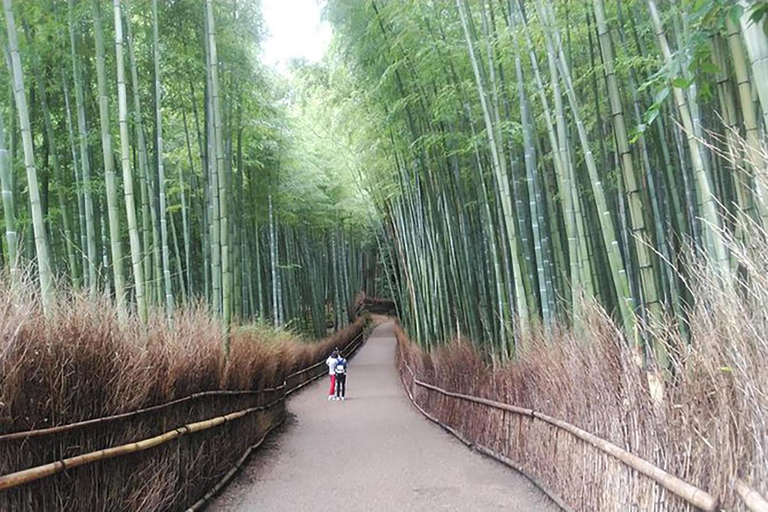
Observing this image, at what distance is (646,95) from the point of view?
16.0 ft

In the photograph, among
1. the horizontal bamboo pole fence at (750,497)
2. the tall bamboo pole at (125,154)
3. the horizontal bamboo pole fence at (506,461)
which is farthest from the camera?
the tall bamboo pole at (125,154)

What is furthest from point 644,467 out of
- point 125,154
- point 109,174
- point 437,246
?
point 437,246

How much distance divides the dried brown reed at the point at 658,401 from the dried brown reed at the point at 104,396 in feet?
6.49

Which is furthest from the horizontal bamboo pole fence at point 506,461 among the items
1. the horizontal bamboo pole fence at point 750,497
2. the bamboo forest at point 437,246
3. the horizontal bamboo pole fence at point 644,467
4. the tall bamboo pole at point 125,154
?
the tall bamboo pole at point 125,154

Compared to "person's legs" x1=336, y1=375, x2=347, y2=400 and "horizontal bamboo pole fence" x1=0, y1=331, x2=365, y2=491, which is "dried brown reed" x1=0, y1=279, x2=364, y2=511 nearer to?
"horizontal bamboo pole fence" x1=0, y1=331, x2=365, y2=491

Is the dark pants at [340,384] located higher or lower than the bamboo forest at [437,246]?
lower

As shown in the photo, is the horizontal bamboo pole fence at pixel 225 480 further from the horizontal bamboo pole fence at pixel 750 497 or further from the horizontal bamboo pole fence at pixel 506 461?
the horizontal bamboo pole fence at pixel 750 497

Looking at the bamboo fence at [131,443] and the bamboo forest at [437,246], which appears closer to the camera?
the bamboo fence at [131,443]

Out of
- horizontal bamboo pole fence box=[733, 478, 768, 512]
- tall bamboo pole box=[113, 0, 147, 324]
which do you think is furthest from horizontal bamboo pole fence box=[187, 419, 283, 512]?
horizontal bamboo pole fence box=[733, 478, 768, 512]

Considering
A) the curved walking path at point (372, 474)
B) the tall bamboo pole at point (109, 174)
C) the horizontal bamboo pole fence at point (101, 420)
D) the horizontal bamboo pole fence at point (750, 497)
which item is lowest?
the curved walking path at point (372, 474)

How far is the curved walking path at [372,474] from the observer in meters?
3.79

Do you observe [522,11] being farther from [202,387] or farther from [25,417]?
[25,417]

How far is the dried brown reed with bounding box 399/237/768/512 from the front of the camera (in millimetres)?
1620

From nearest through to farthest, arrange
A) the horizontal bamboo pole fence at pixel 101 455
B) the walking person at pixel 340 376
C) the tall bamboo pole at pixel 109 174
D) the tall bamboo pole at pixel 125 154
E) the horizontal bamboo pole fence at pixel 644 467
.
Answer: the horizontal bamboo pole fence at pixel 644 467, the horizontal bamboo pole fence at pixel 101 455, the tall bamboo pole at pixel 109 174, the tall bamboo pole at pixel 125 154, the walking person at pixel 340 376
